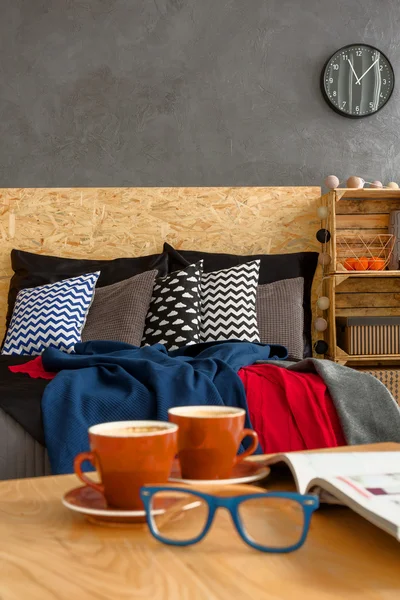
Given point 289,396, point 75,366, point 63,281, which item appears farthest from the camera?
point 63,281

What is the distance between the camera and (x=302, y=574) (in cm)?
60

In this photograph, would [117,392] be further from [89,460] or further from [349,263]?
[349,263]

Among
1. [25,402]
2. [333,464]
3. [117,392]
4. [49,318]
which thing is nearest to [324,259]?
[49,318]

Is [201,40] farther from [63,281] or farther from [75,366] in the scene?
[75,366]

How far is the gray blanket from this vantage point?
1799 millimetres

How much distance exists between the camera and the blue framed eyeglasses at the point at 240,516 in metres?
0.64

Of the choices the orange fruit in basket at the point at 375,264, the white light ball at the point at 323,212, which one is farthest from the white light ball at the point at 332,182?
the orange fruit in basket at the point at 375,264

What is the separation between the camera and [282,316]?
11.4ft

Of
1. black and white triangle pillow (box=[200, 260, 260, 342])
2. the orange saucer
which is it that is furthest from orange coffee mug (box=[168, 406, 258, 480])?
black and white triangle pillow (box=[200, 260, 260, 342])

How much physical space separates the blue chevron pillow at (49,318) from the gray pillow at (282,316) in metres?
0.86

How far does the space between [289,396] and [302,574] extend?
137cm

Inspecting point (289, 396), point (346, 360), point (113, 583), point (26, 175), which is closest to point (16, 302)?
point (26, 175)

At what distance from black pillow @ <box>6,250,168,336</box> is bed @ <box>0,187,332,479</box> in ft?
0.92

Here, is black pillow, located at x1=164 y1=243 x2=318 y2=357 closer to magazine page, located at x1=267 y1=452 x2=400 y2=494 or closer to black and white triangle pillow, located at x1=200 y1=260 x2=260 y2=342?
black and white triangle pillow, located at x1=200 y1=260 x2=260 y2=342
